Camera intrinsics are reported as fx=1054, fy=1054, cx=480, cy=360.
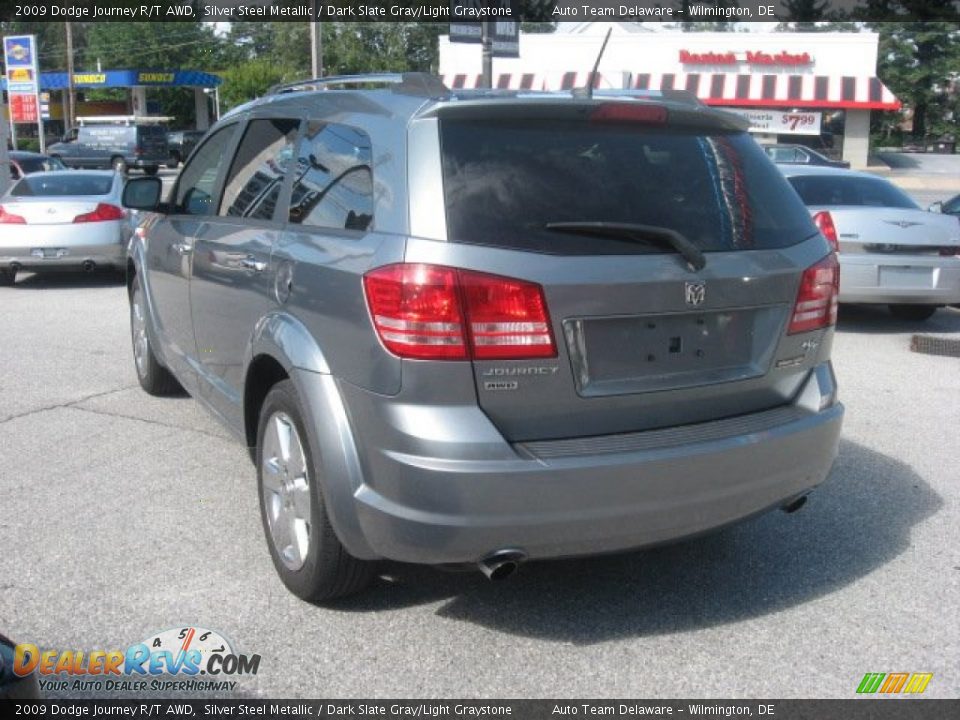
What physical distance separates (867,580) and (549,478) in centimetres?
171

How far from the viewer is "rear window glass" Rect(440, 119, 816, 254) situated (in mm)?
3357

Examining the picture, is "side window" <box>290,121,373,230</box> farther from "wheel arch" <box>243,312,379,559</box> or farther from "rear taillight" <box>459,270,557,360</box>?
"rear taillight" <box>459,270,557,360</box>

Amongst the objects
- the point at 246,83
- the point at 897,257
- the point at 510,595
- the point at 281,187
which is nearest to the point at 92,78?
the point at 246,83

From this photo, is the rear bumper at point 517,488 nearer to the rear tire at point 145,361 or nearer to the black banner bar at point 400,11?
the rear tire at point 145,361

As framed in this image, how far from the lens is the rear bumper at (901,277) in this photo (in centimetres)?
951

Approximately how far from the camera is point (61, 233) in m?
12.4

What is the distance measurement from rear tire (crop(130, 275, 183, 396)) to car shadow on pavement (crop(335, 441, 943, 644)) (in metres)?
3.33

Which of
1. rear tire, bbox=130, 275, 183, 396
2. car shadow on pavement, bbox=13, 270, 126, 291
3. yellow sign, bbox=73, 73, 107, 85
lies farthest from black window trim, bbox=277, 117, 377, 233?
yellow sign, bbox=73, 73, 107, 85

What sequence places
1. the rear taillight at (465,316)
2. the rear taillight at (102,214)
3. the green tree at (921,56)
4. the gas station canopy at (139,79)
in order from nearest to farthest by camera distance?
the rear taillight at (465,316)
the rear taillight at (102,214)
the green tree at (921,56)
the gas station canopy at (139,79)

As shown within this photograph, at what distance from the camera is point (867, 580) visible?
13.8 feet

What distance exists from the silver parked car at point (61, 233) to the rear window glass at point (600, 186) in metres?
10.0

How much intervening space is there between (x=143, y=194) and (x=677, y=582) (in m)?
3.68

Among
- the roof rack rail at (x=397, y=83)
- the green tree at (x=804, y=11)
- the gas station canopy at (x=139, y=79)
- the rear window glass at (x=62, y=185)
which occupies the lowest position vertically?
the rear window glass at (x=62, y=185)

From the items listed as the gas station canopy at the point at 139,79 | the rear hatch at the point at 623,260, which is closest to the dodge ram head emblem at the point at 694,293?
the rear hatch at the point at 623,260
